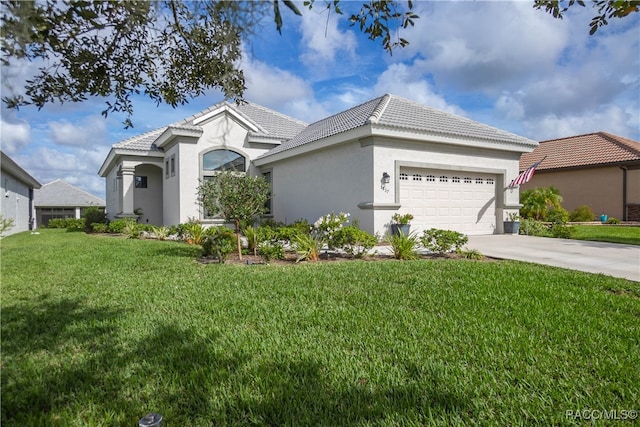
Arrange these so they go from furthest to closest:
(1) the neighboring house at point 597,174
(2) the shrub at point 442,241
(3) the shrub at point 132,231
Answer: (1) the neighboring house at point 597,174, (3) the shrub at point 132,231, (2) the shrub at point 442,241

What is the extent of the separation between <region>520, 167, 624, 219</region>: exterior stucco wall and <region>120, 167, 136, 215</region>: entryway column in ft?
84.0

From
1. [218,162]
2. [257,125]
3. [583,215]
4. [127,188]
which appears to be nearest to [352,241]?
[218,162]

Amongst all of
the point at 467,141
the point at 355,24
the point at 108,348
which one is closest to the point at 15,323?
the point at 108,348

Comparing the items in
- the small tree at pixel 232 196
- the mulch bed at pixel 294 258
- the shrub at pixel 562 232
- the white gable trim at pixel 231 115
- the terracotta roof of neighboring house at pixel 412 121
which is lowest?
the mulch bed at pixel 294 258

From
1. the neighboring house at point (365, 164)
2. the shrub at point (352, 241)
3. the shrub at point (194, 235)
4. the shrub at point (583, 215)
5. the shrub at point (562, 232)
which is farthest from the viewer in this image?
the shrub at point (583, 215)

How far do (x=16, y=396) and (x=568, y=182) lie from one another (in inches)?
1096

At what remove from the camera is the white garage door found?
13.0 m

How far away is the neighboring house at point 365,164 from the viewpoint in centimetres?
1218

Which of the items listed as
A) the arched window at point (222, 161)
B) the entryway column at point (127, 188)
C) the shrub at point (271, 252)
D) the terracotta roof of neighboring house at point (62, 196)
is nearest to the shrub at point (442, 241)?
the shrub at point (271, 252)

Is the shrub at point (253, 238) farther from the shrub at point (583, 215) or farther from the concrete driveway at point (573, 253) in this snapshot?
the shrub at point (583, 215)

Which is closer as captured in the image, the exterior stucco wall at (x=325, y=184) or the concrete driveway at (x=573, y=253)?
the concrete driveway at (x=573, y=253)

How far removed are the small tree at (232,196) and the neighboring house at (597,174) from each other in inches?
867

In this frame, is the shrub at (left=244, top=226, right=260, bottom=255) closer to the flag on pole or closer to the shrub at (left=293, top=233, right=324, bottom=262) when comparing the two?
the shrub at (left=293, top=233, right=324, bottom=262)

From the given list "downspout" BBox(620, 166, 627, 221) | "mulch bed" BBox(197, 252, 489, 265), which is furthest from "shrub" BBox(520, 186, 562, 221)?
"mulch bed" BBox(197, 252, 489, 265)
